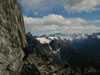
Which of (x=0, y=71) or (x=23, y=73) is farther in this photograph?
(x=23, y=73)

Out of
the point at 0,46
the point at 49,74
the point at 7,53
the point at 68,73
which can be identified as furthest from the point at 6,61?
the point at 68,73

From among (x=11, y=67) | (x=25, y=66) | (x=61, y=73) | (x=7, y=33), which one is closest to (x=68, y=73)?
(x=61, y=73)

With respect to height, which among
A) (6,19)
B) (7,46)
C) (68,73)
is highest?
(6,19)

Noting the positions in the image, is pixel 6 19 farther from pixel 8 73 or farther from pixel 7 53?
pixel 8 73

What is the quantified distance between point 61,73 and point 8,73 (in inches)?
1001

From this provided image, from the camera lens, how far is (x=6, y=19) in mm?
29656

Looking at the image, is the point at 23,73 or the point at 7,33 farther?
the point at 23,73

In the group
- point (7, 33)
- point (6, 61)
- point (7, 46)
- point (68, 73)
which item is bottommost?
point (68, 73)

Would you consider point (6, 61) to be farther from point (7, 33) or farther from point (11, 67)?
point (7, 33)

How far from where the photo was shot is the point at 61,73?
4778 cm

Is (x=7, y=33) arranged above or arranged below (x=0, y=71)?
above

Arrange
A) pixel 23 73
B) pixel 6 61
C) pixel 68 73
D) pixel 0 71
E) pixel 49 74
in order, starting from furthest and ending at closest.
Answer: pixel 68 73, pixel 49 74, pixel 23 73, pixel 6 61, pixel 0 71

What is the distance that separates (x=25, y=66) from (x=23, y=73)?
10.3ft

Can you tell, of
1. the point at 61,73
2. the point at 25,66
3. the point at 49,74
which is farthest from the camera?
the point at 61,73
